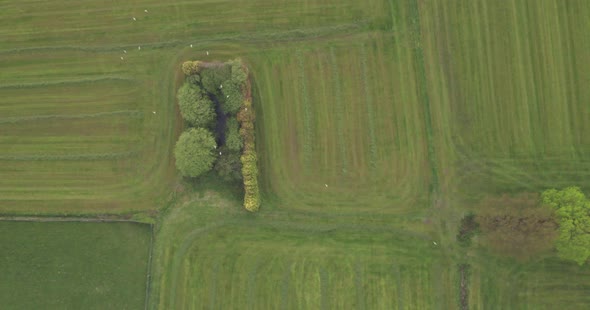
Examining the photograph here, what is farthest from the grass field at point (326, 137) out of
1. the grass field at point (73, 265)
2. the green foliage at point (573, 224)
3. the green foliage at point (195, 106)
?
the green foliage at point (573, 224)

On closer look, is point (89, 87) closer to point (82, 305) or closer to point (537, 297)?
point (82, 305)

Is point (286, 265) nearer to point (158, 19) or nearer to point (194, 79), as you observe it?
point (194, 79)

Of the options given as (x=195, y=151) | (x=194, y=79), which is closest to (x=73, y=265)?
(x=195, y=151)

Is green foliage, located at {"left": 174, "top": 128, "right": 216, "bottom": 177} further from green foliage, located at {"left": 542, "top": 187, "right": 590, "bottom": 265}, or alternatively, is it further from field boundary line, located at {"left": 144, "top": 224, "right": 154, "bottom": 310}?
green foliage, located at {"left": 542, "top": 187, "right": 590, "bottom": 265}

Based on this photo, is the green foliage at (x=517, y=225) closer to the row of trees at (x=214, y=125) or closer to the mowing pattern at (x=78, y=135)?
the row of trees at (x=214, y=125)

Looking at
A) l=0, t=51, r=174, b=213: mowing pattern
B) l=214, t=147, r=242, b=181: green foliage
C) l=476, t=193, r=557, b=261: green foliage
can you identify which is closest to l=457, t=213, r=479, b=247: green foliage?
l=476, t=193, r=557, b=261: green foliage
